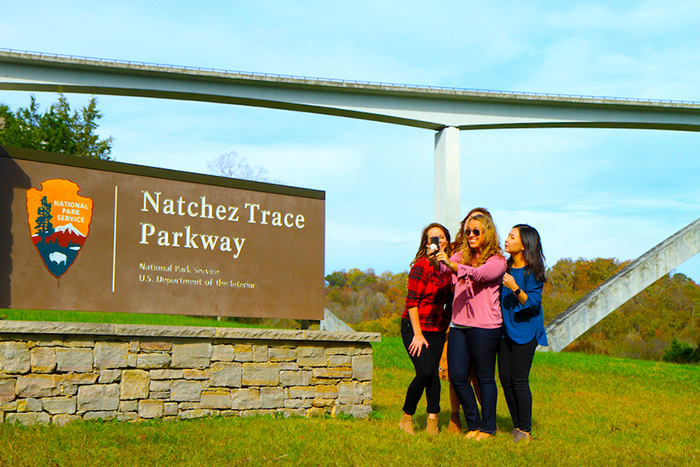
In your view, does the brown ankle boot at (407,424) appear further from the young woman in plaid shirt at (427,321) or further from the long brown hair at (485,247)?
the long brown hair at (485,247)

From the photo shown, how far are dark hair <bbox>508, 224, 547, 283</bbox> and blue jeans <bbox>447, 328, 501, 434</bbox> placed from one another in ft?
1.88

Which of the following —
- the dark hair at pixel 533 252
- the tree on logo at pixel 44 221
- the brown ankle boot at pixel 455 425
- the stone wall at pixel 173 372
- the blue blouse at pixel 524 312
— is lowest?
the brown ankle boot at pixel 455 425

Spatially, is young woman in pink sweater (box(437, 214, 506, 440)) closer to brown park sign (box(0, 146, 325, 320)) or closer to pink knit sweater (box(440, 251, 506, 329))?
pink knit sweater (box(440, 251, 506, 329))

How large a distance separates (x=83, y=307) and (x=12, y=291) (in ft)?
1.87

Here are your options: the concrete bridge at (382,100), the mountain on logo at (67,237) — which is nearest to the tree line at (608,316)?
the concrete bridge at (382,100)

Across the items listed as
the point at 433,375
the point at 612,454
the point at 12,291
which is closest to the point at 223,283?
the point at 12,291

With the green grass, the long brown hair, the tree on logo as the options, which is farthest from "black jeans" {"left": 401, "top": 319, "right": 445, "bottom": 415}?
the tree on logo

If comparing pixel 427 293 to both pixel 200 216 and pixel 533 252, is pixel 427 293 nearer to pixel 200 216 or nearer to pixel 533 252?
pixel 533 252

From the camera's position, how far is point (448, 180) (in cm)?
2233

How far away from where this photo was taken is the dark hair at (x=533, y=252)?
201 inches

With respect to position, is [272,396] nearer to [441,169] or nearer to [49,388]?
[49,388]

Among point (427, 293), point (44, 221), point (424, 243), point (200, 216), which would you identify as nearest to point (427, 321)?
point (427, 293)

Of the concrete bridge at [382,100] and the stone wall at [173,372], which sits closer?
the stone wall at [173,372]

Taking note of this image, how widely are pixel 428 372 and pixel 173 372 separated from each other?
2166mm
